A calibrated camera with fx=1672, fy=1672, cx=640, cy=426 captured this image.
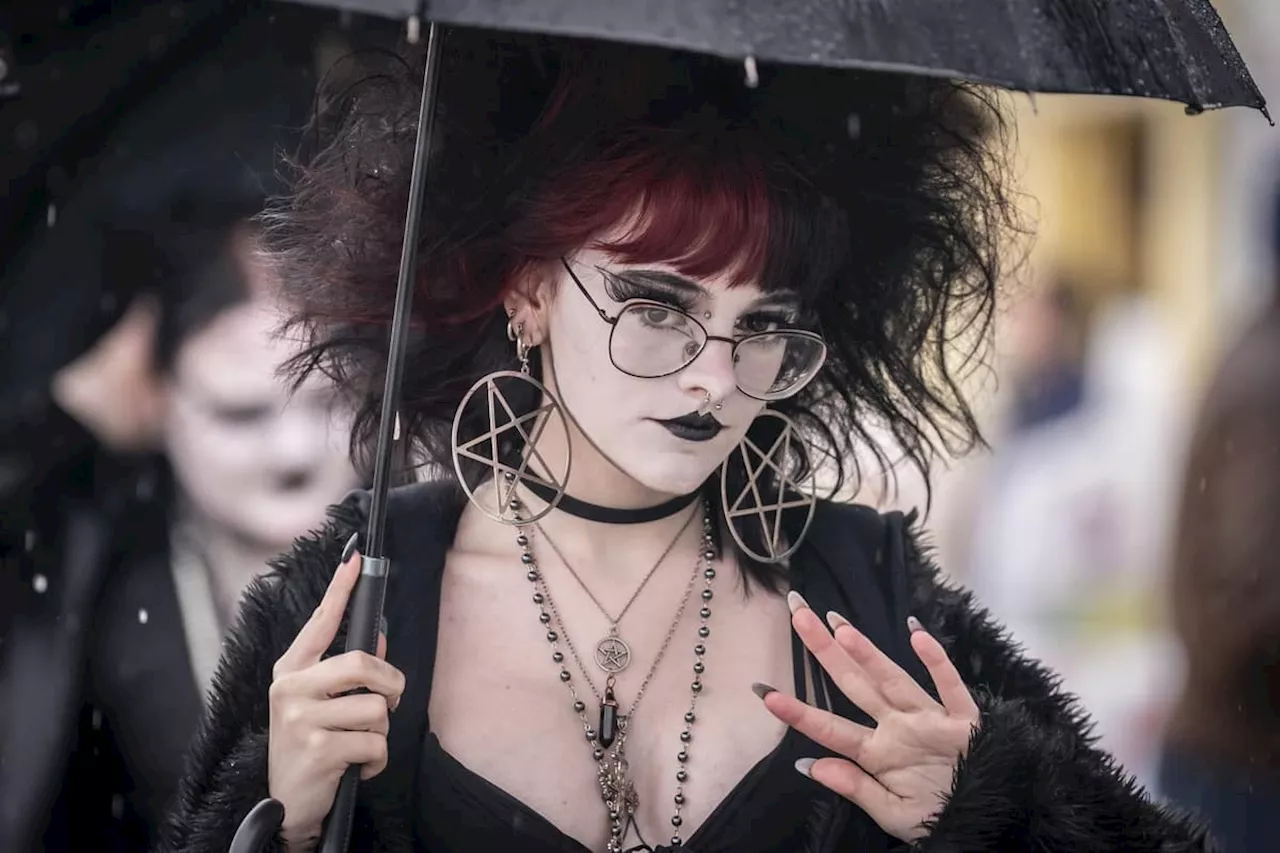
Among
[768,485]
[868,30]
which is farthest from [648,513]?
[868,30]

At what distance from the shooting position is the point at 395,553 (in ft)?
6.91

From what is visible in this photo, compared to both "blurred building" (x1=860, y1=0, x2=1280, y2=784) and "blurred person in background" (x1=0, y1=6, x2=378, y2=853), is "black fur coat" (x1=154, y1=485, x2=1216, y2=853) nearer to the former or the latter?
"blurred person in background" (x1=0, y1=6, x2=378, y2=853)

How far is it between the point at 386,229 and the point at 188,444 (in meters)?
1.56

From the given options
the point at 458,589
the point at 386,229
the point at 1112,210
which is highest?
the point at 1112,210

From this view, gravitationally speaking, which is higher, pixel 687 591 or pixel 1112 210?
pixel 1112 210

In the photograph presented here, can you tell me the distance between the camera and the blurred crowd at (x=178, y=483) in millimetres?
3291

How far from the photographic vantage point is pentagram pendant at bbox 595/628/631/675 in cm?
209

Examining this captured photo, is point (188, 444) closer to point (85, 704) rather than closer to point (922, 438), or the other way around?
point (85, 704)

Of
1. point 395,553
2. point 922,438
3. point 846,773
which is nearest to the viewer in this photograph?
point 846,773

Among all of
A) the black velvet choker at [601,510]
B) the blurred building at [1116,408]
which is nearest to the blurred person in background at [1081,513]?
the blurred building at [1116,408]

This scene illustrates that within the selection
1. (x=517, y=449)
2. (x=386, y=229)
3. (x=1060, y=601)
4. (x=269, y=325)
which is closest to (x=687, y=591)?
(x=517, y=449)

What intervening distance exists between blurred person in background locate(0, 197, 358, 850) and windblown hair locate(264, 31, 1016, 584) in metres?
1.16

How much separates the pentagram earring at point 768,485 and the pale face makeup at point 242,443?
1423mm

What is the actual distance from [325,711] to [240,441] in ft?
5.97
